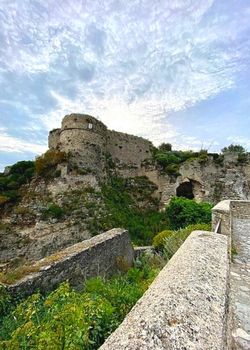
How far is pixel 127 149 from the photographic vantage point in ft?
83.0

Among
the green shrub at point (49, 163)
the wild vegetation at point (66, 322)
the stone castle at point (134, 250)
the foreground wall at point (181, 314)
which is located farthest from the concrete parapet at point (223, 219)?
the green shrub at point (49, 163)

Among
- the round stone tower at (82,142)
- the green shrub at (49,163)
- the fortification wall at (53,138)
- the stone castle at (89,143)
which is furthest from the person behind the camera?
the fortification wall at (53,138)

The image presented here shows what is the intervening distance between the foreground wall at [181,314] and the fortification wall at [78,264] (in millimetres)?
3311

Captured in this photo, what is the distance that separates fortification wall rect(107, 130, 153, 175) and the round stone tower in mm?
2521

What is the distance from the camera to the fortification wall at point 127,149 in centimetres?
2430

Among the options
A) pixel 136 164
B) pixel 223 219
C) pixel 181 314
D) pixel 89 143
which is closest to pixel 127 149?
pixel 136 164

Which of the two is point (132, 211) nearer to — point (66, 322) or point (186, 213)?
point (186, 213)

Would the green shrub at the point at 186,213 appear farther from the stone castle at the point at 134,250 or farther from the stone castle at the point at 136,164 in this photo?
the stone castle at the point at 136,164

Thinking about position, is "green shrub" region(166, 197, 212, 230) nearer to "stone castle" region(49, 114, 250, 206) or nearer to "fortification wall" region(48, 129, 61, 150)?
"stone castle" region(49, 114, 250, 206)

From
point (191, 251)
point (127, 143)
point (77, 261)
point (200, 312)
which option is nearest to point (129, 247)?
point (77, 261)

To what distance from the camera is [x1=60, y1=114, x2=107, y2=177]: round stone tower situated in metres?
20.4

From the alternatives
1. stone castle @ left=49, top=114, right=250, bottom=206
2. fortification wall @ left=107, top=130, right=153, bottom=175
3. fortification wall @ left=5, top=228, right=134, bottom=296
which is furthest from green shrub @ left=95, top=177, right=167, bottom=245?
fortification wall @ left=5, top=228, right=134, bottom=296

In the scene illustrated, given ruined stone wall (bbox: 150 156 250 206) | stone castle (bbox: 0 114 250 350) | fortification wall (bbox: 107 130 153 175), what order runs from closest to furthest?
stone castle (bbox: 0 114 250 350)
ruined stone wall (bbox: 150 156 250 206)
fortification wall (bbox: 107 130 153 175)

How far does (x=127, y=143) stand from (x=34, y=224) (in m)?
12.1
